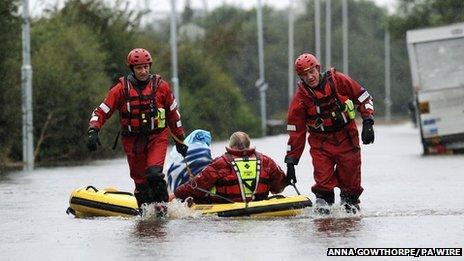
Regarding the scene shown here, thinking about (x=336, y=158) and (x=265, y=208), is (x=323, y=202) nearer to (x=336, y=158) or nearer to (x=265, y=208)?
(x=336, y=158)

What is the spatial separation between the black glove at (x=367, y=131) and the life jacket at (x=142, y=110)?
205 cm

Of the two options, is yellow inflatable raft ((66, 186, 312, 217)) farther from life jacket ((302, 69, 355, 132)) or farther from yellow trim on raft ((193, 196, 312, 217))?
life jacket ((302, 69, 355, 132))

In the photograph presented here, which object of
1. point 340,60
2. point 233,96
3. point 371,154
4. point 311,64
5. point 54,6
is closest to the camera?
point 311,64

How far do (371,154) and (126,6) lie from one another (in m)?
15.4

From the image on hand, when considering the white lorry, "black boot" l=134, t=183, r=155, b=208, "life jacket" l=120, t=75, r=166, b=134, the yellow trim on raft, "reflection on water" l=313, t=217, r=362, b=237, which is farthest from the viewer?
the white lorry

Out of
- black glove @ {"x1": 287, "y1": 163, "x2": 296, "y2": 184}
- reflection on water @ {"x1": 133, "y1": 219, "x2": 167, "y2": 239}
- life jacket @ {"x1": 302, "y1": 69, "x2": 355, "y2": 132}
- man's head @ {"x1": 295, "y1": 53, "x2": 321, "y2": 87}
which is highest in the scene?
man's head @ {"x1": 295, "y1": 53, "x2": 321, "y2": 87}

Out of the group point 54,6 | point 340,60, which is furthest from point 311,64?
point 340,60

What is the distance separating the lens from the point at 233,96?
62406 mm

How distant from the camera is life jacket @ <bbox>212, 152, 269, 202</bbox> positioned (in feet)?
46.7

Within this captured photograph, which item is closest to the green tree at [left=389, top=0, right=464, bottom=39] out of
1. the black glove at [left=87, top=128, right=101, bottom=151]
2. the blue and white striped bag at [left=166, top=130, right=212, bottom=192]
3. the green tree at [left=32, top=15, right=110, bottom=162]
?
the green tree at [left=32, top=15, right=110, bottom=162]

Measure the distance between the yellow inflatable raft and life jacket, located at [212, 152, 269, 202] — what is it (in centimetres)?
20

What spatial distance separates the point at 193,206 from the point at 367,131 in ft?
6.33

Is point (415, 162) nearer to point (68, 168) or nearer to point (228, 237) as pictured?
point (68, 168)

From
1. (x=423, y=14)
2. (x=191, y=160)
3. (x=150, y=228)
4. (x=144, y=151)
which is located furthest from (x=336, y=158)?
(x=423, y=14)
